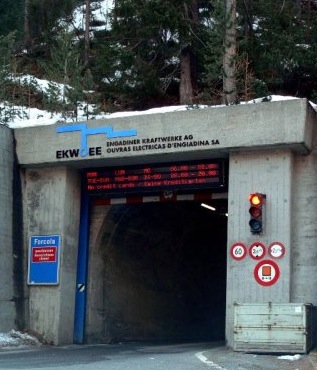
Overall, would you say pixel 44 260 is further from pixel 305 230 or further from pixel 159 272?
pixel 305 230

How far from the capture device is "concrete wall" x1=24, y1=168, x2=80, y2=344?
19469mm

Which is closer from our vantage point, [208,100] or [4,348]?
[4,348]

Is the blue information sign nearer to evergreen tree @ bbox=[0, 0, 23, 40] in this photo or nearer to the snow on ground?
the snow on ground

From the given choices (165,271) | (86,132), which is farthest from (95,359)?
(165,271)

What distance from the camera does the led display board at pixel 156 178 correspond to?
62.3 feet

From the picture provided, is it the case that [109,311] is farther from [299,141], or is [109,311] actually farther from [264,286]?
[299,141]

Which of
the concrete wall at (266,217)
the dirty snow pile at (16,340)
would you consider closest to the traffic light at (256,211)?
the concrete wall at (266,217)

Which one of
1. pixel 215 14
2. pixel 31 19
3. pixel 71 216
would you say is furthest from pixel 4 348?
pixel 31 19

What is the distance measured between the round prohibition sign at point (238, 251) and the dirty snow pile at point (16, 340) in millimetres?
5438

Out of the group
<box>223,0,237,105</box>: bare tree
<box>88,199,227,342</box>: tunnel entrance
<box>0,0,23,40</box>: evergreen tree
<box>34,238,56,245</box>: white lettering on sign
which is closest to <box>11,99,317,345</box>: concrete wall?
<box>34,238,56,245</box>: white lettering on sign

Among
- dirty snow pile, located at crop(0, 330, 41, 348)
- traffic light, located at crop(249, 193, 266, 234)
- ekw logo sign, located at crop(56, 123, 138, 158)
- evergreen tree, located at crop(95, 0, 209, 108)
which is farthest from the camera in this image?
evergreen tree, located at crop(95, 0, 209, 108)

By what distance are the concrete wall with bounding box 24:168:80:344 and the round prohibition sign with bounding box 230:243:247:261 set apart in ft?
15.3

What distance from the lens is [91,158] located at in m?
19.5

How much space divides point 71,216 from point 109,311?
3.07 m
